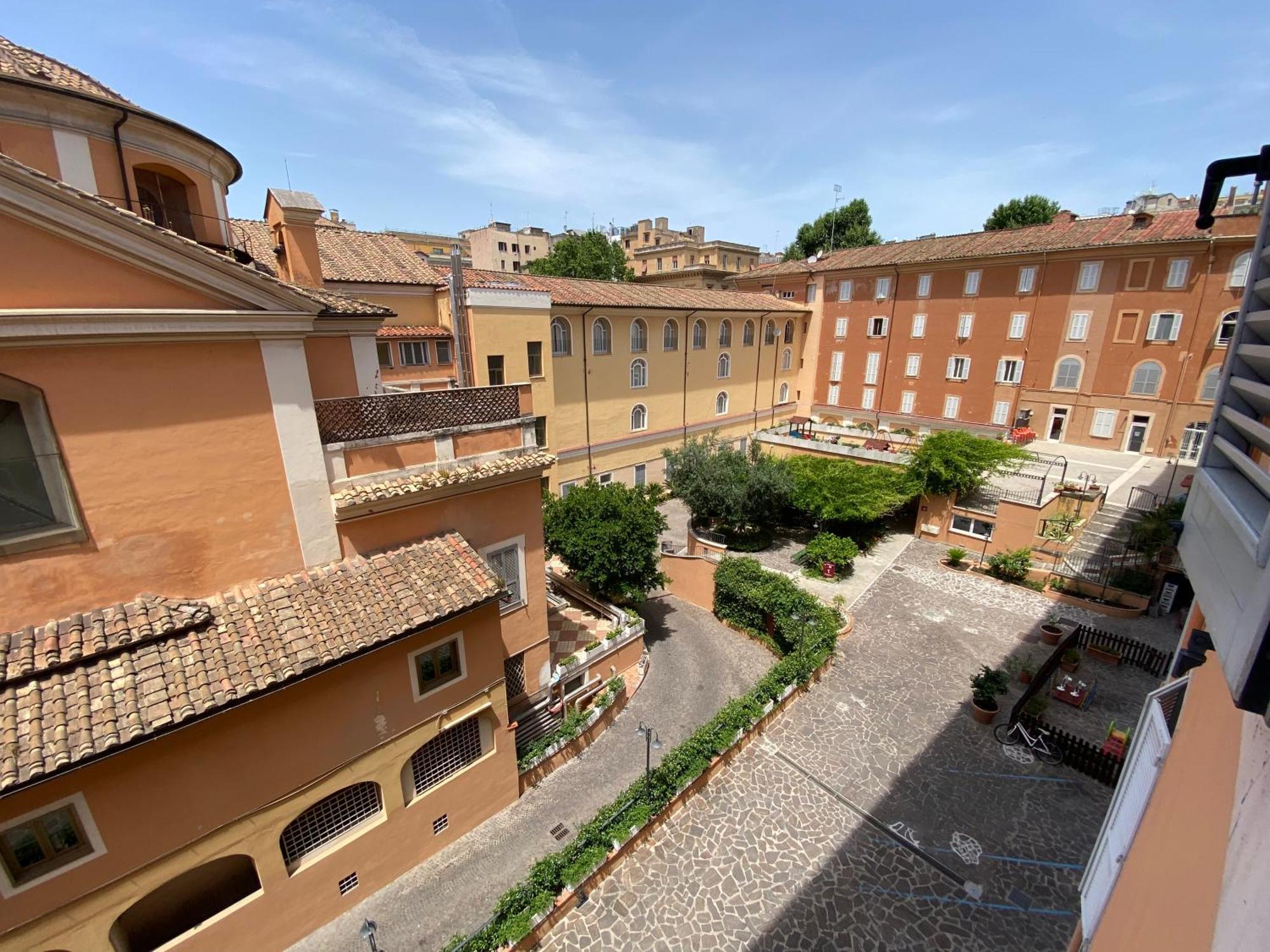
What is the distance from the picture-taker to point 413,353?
2219 cm

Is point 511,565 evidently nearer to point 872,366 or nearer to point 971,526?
point 971,526

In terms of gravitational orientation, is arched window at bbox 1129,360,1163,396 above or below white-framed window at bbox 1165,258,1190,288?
below

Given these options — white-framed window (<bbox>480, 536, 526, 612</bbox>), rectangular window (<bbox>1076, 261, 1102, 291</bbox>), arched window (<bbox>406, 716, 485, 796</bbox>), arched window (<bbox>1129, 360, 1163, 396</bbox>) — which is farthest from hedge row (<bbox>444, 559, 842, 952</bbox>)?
rectangular window (<bbox>1076, 261, 1102, 291</bbox>)

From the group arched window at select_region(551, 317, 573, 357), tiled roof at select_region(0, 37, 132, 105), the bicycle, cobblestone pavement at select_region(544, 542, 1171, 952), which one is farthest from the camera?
arched window at select_region(551, 317, 573, 357)

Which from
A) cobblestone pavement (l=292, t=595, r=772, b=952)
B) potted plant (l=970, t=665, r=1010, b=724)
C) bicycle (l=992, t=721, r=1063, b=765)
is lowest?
cobblestone pavement (l=292, t=595, r=772, b=952)

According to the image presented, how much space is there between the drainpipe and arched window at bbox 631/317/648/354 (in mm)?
21319

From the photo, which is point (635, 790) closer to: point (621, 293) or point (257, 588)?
point (257, 588)

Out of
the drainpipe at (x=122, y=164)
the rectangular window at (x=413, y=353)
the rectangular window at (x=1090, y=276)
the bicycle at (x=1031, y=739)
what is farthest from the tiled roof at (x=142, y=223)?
the rectangular window at (x=1090, y=276)

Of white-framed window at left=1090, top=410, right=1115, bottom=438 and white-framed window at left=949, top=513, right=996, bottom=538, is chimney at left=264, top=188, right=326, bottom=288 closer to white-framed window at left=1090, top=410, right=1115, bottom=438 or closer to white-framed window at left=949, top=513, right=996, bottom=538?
white-framed window at left=949, top=513, right=996, bottom=538

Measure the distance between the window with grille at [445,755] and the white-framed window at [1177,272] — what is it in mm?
36316

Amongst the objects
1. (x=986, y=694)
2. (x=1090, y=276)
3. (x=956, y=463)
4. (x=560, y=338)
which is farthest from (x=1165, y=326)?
(x=560, y=338)

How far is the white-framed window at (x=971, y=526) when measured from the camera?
74.1 feet

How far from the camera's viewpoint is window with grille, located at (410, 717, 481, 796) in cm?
1071

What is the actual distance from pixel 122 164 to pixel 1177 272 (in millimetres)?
39156
